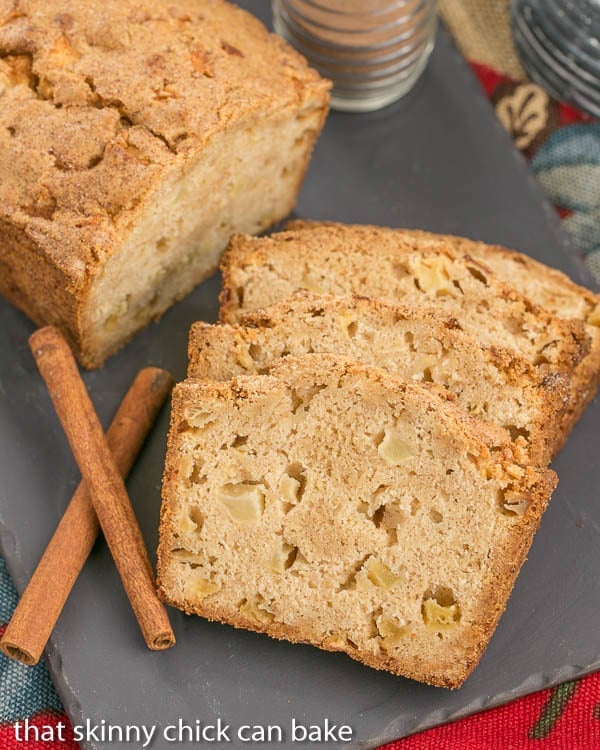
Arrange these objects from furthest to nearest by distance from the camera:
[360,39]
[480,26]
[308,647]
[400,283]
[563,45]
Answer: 1. [480,26]
2. [563,45]
3. [360,39]
4. [400,283]
5. [308,647]

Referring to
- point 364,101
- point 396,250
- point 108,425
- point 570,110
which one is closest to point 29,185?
point 108,425

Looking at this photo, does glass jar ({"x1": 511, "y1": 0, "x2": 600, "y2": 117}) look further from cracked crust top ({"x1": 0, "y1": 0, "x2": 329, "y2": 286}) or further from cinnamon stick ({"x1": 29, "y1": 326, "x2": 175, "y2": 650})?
cinnamon stick ({"x1": 29, "y1": 326, "x2": 175, "y2": 650})

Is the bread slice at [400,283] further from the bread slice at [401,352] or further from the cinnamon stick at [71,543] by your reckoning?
the cinnamon stick at [71,543]

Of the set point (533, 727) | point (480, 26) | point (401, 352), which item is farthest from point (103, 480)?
point (480, 26)

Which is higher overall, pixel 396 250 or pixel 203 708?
pixel 396 250

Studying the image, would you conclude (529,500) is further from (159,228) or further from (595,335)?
(159,228)

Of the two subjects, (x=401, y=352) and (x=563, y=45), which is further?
(x=563, y=45)

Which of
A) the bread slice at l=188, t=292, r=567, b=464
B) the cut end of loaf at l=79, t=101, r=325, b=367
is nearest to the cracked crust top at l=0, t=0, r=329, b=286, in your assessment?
the cut end of loaf at l=79, t=101, r=325, b=367

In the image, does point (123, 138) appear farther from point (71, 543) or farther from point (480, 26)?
point (480, 26)
